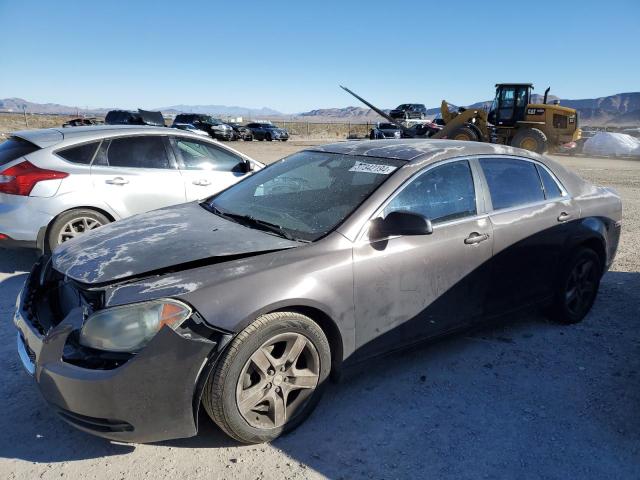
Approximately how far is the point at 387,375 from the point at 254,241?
4.45 feet

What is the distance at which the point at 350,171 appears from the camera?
3602 mm

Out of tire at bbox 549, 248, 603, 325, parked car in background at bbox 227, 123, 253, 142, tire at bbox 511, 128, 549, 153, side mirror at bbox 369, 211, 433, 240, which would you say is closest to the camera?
side mirror at bbox 369, 211, 433, 240

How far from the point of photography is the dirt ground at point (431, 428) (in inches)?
102

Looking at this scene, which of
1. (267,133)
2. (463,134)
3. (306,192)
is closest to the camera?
(306,192)

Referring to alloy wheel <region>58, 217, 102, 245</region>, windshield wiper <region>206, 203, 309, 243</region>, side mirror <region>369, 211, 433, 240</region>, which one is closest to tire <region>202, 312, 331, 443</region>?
windshield wiper <region>206, 203, 309, 243</region>

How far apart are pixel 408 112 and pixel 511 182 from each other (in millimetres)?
40513

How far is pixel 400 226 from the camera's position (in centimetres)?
300

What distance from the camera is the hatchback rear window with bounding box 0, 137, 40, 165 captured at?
527 cm

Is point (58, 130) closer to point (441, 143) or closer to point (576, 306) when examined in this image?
point (441, 143)

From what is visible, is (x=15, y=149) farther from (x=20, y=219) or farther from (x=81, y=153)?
(x=20, y=219)

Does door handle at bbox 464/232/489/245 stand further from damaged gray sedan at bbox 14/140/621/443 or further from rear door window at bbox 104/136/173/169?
rear door window at bbox 104/136/173/169

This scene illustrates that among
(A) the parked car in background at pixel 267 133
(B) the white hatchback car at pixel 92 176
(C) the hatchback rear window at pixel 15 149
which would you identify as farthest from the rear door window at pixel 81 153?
(A) the parked car in background at pixel 267 133

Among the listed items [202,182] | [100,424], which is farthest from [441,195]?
[202,182]

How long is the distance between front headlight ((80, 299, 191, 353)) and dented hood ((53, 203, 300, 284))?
0.23m
